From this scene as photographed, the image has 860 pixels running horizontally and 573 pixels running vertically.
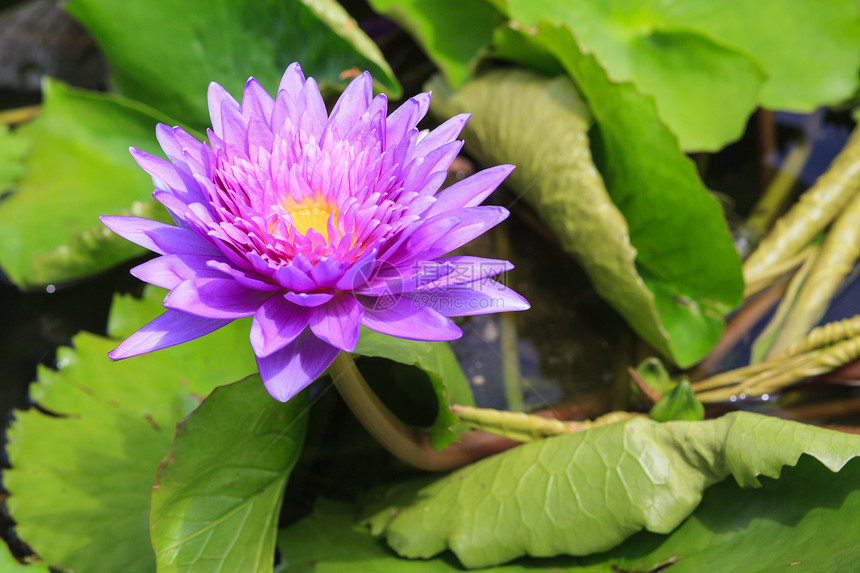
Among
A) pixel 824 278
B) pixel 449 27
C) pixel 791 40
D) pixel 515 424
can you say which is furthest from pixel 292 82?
pixel 791 40

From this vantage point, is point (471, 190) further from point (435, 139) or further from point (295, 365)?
point (295, 365)

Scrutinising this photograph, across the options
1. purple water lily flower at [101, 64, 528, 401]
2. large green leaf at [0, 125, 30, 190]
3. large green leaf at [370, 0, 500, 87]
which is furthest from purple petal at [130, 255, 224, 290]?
large green leaf at [0, 125, 30, 190]

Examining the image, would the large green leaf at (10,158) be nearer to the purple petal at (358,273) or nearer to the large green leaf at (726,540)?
the large green leaf at (726,540)

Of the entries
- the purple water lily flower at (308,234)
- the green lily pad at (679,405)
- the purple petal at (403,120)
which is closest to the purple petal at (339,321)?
the purple water lily flower at (308,234)

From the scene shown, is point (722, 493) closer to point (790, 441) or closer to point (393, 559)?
point (790, 441)

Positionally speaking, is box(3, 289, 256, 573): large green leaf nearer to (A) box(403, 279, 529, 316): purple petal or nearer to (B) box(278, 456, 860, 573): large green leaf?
(B) box(278, 456, 860, 573): large green leaf

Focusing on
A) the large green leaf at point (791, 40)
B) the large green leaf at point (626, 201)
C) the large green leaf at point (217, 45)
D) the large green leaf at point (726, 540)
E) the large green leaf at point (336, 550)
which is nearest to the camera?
the large green leaf at point (726, 540)

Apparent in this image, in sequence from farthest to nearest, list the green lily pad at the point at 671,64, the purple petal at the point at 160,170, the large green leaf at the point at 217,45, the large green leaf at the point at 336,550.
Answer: the green lily pad at the point at 671,64
the large green leaf at the point at 217,45
the large green leaf at the point at 336,550
the purple petal at the point at 160,170
